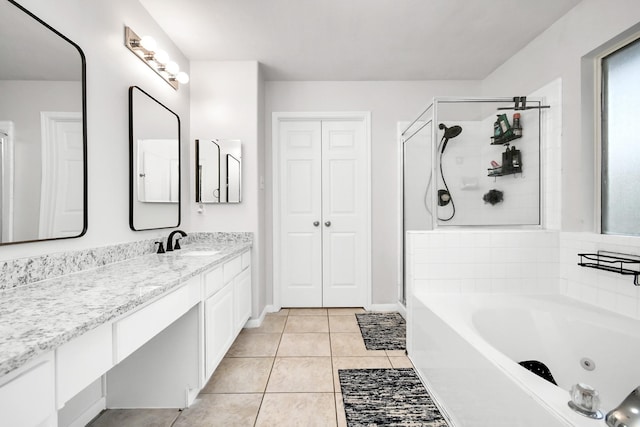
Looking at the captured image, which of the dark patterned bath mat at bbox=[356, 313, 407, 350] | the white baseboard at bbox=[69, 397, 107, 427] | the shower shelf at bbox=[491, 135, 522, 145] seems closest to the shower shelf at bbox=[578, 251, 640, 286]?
the shower shelf at bbox=[491, 135, 522, 145]

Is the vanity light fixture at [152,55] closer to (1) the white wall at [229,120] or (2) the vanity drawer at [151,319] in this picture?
(1) the white wall at [229,120]

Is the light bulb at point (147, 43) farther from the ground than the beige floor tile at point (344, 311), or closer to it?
farther from the ground

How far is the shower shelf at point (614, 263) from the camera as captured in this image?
154cm

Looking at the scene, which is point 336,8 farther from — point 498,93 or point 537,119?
point 498,93

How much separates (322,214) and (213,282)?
1.66m

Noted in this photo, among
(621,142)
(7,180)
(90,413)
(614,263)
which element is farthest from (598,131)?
(90,413)

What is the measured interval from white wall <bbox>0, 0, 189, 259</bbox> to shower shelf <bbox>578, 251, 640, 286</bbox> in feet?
9.05

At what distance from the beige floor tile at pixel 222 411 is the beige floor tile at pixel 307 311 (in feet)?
4.39

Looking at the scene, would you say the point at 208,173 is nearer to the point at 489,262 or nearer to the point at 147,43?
the point at 147,43

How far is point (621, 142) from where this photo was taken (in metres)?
1.75

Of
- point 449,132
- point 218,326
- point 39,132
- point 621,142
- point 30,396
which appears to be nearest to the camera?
point 30,396

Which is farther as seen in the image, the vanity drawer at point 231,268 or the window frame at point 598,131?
the vanity drawer at point 231,268

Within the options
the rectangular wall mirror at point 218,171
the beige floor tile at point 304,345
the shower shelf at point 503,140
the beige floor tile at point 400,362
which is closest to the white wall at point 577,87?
the shower shelf at point 503,140

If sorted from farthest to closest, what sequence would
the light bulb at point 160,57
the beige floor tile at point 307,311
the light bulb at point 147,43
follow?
the beige floor tile at point 307,311
the light bulb at point 160,57
the light bulb at point 147,43
